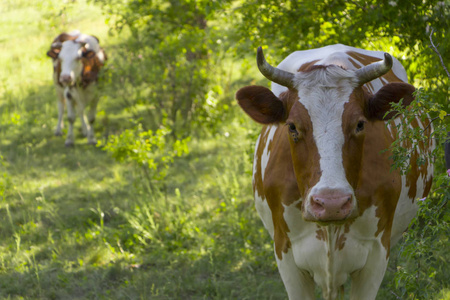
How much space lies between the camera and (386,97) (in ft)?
10.1

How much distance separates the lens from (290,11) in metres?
5.30

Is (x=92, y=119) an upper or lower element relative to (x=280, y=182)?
lower

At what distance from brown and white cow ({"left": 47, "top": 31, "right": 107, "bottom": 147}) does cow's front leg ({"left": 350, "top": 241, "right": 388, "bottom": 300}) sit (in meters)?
7.24

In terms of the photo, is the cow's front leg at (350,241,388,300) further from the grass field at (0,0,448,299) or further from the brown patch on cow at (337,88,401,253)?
the grass field at (0,0,448,299)

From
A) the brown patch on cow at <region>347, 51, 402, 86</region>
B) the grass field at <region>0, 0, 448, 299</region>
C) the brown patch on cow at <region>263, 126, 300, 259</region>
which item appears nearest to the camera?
the brown patch on cow at <region>263, 126, 300, 259</region>

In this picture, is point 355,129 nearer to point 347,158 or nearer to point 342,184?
point 347,158

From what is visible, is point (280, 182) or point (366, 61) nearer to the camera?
point (280, 182)

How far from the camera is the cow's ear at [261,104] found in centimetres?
320

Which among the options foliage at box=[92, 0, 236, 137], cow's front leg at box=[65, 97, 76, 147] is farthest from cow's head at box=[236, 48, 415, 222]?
cow's front leg at box=[65, 97, 76, 147]

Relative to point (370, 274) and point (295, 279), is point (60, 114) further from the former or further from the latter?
point (370, 274)

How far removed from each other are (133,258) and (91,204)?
1.58m

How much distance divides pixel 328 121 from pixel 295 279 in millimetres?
1156

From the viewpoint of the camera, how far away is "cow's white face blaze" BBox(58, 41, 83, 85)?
10016 mm

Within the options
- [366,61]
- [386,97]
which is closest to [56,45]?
[366,61]
